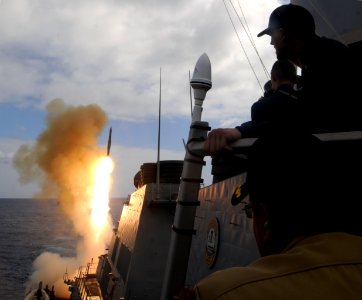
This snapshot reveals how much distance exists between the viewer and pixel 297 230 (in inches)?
55.2

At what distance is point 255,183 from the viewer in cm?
156

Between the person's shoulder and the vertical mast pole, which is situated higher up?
the person's shoulder

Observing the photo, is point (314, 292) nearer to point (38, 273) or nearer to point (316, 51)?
point (316, 51)

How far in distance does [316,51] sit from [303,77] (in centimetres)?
21

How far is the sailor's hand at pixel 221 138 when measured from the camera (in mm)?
2783

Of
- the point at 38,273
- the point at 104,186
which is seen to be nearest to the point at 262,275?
the point at 104,186

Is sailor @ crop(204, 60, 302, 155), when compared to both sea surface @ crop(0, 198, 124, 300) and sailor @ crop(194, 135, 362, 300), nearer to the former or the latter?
sailor @ crop(194, 135, 362, 300)

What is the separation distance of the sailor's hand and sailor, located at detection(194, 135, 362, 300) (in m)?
1.18

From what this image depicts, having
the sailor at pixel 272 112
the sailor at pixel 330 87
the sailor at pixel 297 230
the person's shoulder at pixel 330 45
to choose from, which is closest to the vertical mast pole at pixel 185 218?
the sailor at pixel 272 112

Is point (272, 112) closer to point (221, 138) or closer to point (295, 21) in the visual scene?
point (221, 138)

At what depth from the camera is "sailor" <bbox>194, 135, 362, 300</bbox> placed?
1.19 m

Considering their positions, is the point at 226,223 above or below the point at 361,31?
below

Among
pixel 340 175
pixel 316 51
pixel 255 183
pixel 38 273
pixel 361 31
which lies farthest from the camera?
pixel 38 273

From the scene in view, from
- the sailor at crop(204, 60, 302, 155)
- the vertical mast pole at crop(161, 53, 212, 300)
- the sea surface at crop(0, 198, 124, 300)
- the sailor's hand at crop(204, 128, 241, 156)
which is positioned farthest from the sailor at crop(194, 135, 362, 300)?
the sea surface at crop(0, 198, 124, 300)
